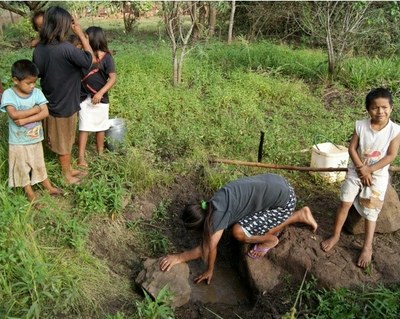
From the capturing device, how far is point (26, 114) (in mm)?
3586

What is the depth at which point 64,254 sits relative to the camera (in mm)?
3512

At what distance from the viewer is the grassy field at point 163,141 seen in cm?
319

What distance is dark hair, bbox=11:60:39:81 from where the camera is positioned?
3.44 meters

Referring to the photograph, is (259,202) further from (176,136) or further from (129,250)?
(176,136)

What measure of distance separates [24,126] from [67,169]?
0.78 meters

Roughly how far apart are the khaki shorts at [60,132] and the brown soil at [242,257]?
85 centimetres

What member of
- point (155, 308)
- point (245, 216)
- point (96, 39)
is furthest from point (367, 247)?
point (96, 39)

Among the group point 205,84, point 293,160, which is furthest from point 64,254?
point 205,84

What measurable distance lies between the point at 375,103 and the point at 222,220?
1.57 meters

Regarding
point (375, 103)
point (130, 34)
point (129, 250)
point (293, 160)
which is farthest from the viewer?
point (130, 34)

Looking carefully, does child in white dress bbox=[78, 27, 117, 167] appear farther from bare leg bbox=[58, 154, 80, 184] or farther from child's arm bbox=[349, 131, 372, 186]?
child's arm bbox=[349, 131, 372, 186]

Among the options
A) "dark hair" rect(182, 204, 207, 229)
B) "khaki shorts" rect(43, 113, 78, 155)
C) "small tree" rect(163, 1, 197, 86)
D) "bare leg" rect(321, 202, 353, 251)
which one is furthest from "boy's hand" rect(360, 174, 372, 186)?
"small tree" rect(163, 1, 197, 86)

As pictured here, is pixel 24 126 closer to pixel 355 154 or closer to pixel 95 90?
pixel 95 90

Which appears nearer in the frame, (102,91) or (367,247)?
(367,247)
